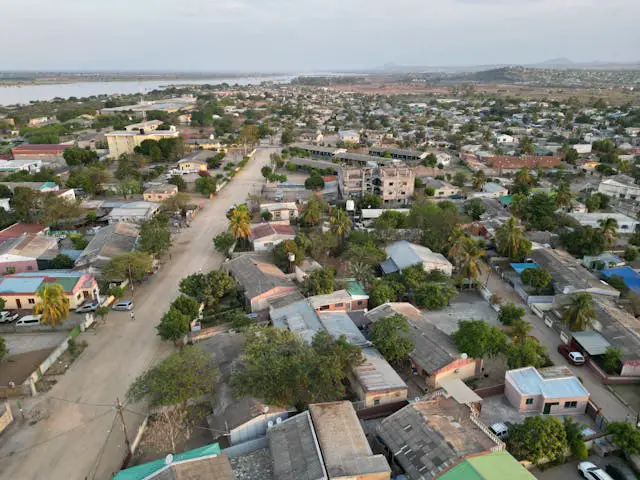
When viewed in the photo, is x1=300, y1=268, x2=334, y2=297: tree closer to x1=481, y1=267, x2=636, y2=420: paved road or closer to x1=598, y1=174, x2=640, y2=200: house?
x1=481, y1=267, x2=636, y2=420: paved road

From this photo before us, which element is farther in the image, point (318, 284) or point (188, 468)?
point (318, 284)

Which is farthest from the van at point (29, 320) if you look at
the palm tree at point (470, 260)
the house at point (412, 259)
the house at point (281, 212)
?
the palm tree at point (470, 260)

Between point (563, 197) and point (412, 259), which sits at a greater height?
point (563, 197)

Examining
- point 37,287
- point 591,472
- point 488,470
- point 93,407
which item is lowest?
point 93,407

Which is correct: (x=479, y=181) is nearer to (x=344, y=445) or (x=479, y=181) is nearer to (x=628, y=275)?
(x=628, y=275)

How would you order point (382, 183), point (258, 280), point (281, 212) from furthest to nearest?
point (382, 183) → point (281, 212) → point (258, 280)

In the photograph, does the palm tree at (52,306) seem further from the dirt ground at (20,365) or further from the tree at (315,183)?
the tree at (315,183)

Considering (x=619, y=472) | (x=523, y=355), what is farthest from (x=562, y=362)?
(x=619, y=472)
